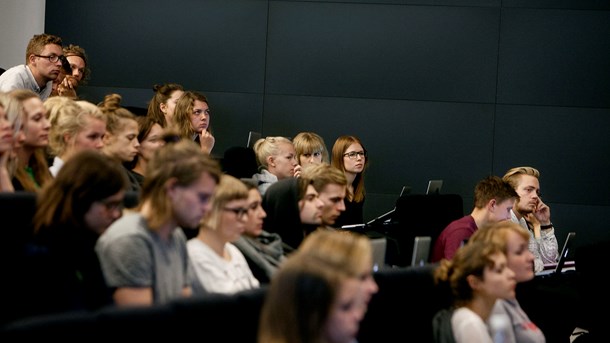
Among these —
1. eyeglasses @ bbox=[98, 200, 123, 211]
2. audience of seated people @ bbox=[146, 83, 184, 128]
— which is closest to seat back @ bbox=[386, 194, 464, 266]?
audience of seated people @ bbox=[146, 83, 184, 128]

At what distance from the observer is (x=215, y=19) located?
7465mm

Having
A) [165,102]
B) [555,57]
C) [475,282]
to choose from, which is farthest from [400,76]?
[475,282]

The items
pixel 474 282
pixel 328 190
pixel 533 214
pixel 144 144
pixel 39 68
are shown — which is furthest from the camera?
pixel 533 214

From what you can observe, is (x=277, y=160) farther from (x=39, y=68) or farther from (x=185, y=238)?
(x=185, y=238)

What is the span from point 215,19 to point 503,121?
7.80 ft

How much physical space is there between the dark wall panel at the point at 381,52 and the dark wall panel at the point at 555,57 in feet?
0.45

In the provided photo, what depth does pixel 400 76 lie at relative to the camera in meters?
7.46

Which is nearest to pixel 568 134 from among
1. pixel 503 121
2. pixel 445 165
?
pixel 503 121

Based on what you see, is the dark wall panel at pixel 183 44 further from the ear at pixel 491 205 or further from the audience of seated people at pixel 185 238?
the ear at pixel 491 205

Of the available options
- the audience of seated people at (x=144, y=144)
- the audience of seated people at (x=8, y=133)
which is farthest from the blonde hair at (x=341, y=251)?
the audience of seated people at (x=144, y=144)

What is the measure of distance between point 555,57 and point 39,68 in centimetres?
398

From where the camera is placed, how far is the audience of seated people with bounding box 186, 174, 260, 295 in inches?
124

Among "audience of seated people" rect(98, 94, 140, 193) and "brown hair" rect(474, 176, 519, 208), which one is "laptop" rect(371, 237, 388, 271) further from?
"brown hair" rect(474, 176, 519, 208)

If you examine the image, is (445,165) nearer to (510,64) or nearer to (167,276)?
(510,64)
